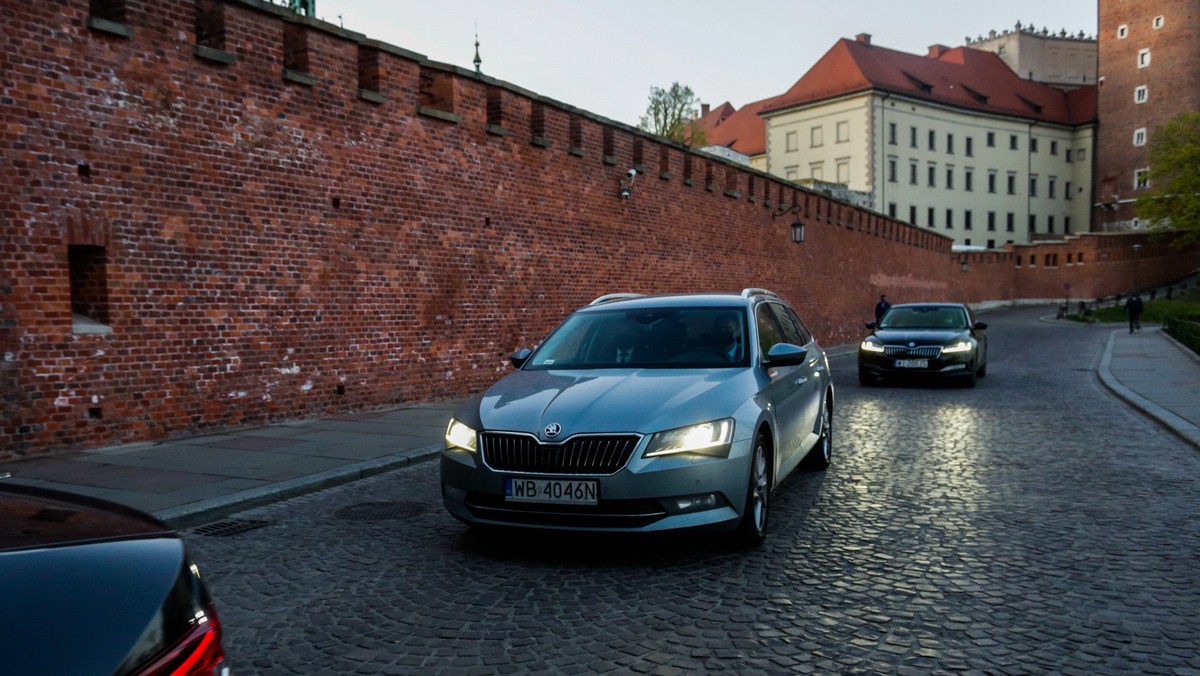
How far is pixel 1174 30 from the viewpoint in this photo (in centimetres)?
7312

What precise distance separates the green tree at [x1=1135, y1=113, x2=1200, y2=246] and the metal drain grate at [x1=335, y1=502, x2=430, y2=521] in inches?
3008

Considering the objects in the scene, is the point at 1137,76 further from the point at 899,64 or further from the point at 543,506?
the point at 543,506

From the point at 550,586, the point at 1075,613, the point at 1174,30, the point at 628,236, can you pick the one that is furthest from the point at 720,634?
the point at 1174,30

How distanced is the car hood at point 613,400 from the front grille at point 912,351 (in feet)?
33.8

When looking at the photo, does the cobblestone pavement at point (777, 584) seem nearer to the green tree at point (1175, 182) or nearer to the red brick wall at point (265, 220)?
the red brick wall at point (265, 220)

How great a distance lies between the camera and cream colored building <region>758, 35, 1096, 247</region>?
230ft

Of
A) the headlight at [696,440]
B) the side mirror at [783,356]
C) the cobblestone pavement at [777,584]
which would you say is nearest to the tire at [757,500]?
the cobblestone pavement at [777,584]

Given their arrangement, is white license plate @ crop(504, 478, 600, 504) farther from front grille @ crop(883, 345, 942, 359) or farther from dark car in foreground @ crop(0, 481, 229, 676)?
front grille @ crop(883, 345, 942, 359)

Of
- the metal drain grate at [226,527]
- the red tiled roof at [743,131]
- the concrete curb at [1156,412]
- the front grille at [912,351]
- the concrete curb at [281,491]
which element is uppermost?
the red tiled roof at [743,131]

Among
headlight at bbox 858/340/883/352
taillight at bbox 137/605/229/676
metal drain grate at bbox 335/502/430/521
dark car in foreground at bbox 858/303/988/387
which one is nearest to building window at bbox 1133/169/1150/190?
dark car in foreground at bbox 858/303/988/387

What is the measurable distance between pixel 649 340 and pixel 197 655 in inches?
183

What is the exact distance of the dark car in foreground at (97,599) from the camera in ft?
5.08

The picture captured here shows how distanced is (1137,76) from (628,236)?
76.4 m

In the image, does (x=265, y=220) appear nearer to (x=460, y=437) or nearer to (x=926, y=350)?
(x=460, y=437)
